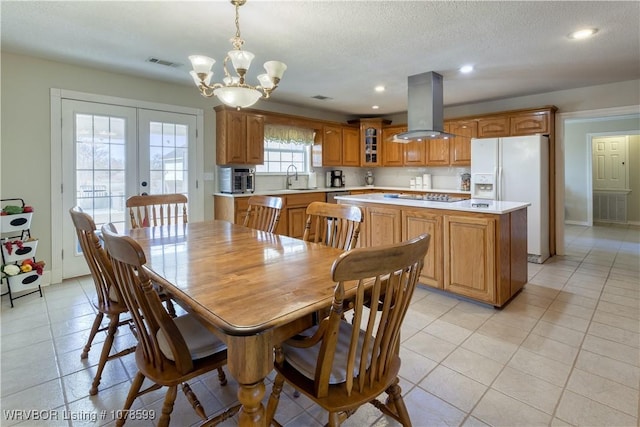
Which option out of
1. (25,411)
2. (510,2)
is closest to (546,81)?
(510,2)

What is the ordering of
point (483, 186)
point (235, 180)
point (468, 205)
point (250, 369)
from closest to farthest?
point (250, 369) → point (468, 205) → point (235, 180) → point (483, 186)

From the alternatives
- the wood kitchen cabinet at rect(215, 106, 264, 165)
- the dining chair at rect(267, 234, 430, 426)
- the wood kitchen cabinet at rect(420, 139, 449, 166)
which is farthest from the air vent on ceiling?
the wood kitchen cabinet at rect(420, 139, 449, 166)

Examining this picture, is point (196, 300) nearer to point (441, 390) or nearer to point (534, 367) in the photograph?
point (441, 390)

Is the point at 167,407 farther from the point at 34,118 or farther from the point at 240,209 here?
the point at 34,118

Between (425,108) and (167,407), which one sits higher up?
(425,108)

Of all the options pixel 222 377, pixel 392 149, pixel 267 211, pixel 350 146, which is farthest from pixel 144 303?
pixel 392 149

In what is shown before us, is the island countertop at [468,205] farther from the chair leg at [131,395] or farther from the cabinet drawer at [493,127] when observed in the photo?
the chair leg at [131,395]

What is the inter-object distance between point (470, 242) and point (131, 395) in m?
2.72

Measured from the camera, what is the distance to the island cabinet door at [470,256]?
114 inches

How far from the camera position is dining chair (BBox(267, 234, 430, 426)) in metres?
0.98

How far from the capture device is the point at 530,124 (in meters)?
4.72

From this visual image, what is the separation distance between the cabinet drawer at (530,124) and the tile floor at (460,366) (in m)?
2.36

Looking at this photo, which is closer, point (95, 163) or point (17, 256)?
point (17, 256)

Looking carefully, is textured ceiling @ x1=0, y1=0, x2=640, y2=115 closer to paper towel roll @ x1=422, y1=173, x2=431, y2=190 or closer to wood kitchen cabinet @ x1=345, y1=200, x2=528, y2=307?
wood kitchen cabinet @ x1=345, y1=200, x2=528, y2=307
